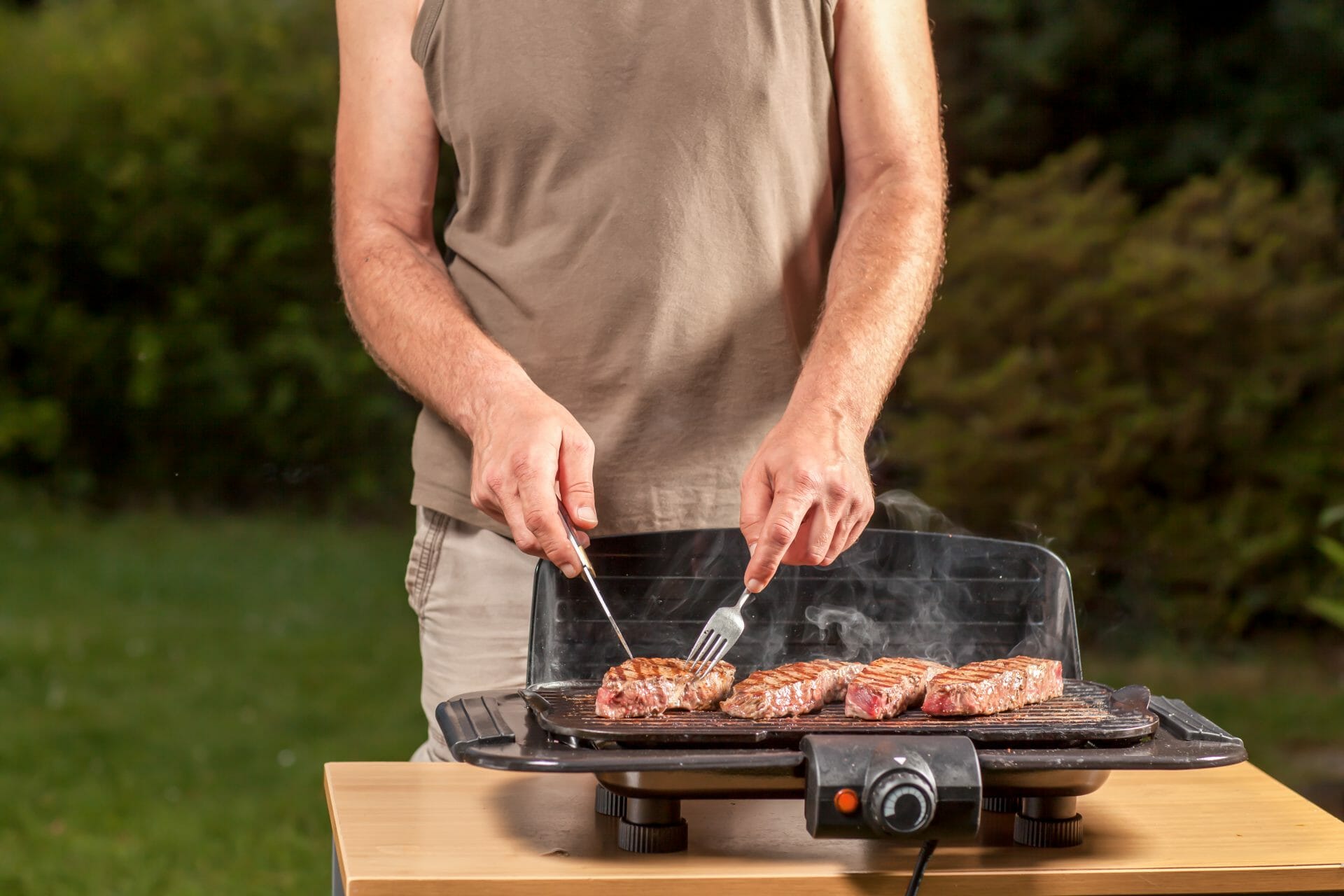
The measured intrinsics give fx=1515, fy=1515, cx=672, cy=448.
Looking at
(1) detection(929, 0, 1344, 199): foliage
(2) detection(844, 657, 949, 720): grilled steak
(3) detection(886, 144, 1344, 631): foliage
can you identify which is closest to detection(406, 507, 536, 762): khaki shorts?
(2) detection(844, 657, 949, 720): grilled steak

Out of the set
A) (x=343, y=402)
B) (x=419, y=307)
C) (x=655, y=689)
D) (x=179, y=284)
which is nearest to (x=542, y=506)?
(x=655, y=689)

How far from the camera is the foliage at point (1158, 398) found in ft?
17.2

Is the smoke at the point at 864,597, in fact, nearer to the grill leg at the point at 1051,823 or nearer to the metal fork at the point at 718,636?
the metal fork at the point at 718,636

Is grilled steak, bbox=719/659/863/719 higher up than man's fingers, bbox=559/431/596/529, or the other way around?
man's fingers, bbox=559/431/596/529

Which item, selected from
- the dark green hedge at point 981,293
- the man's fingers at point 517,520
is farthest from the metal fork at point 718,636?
the dark green hedge at point 981,293

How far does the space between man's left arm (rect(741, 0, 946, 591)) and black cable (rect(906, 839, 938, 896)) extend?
1.24ft

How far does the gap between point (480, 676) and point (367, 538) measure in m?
5.08

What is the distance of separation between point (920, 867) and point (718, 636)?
1.37 feet

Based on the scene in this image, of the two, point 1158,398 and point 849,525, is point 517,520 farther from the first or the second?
point 1158,398

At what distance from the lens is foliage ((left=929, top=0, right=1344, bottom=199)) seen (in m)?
6.26

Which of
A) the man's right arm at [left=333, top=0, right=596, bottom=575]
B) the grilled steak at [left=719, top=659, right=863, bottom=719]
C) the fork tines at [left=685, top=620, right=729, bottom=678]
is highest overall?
A: the man's right arm at [left=333, top=0, right=596, bottom=575]

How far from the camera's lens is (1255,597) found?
17.6 ft

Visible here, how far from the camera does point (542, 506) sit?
169 centimetres

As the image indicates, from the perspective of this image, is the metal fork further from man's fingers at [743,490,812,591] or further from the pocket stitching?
the pocket stitching
